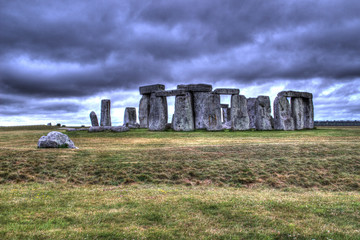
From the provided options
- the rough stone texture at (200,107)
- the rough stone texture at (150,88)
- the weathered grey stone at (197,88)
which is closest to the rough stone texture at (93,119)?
the rough stone texture at (150,88)

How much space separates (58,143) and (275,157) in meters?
11.7

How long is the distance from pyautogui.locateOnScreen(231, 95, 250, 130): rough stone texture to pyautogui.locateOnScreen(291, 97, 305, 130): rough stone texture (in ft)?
→ 19.4

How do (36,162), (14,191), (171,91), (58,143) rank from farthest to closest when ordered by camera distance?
(171,91) → (58,143) → (36,162) → (14,191)

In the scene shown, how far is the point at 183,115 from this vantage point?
28.1 meters

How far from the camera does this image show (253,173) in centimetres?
1231

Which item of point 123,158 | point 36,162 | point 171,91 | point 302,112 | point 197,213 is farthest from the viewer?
point 302,112

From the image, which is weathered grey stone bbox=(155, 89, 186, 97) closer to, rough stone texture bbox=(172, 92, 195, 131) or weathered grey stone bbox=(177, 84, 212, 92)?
rough stone texture bbox=(172, 92, 195, 131)

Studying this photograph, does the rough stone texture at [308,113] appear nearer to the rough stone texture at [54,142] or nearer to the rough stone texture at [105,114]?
the rough stone texture at [105,114]

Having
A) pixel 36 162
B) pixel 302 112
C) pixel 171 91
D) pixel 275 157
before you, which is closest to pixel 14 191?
pixel 36 162

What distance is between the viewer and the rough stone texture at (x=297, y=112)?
31.0m

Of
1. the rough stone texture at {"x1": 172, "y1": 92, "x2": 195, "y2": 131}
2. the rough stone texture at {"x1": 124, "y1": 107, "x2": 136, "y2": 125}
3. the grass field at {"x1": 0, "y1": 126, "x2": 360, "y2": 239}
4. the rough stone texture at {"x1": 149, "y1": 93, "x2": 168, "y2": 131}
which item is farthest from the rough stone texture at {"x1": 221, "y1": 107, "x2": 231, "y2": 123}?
the grass field at {"x1": 0, "y1": 126, "x2": 360, "y2": 239}

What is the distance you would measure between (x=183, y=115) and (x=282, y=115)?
34.7ft

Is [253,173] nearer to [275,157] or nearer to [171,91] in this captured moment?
[275,157]

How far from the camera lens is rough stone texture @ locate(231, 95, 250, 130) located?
29.2 metres
